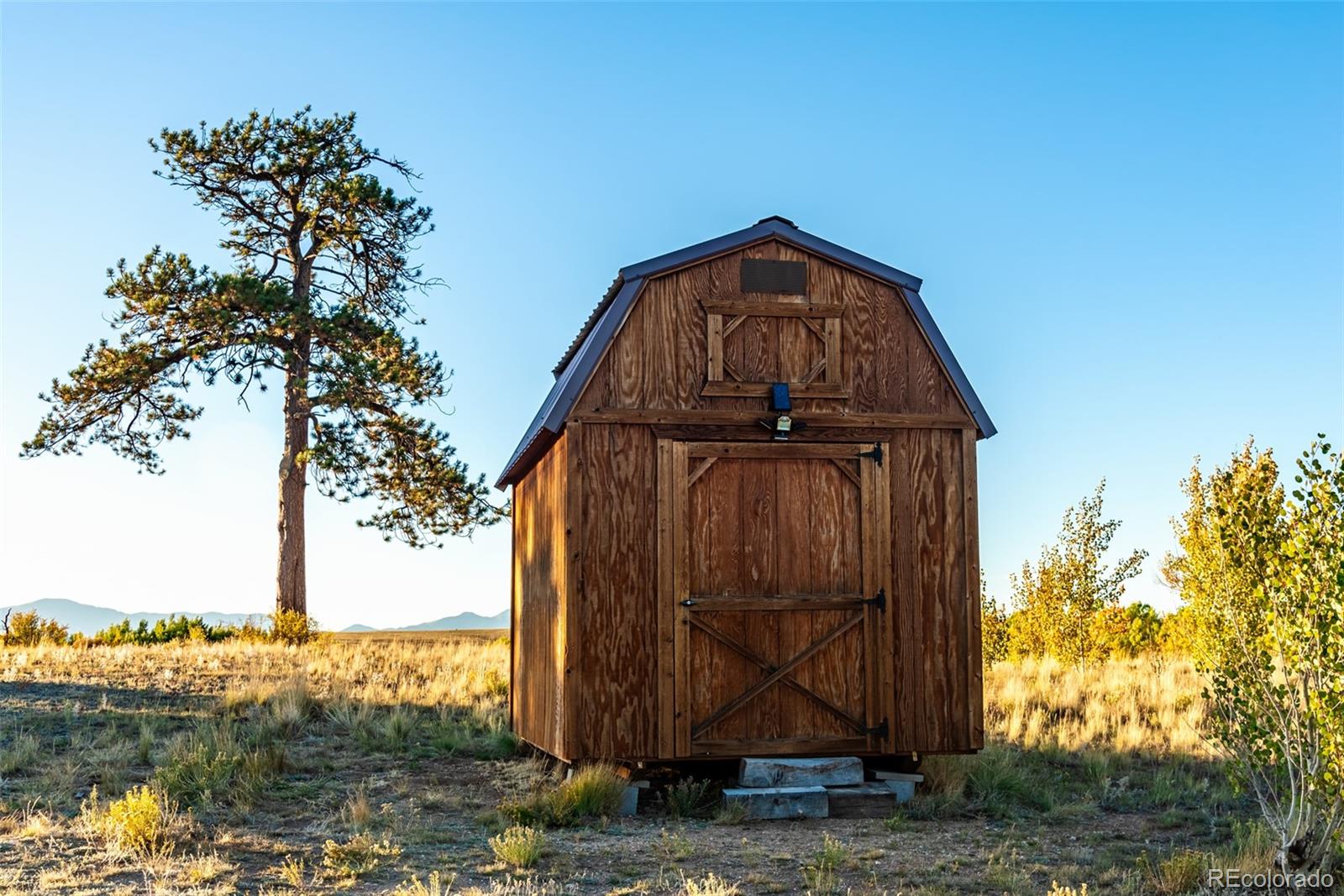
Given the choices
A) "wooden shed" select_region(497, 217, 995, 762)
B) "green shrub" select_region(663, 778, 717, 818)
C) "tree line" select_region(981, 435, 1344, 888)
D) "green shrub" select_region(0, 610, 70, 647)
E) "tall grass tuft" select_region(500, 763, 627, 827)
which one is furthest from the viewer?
"green shrub" select_region(0, 610, 70, 647)

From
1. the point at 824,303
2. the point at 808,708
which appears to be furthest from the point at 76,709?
the point at 824,303

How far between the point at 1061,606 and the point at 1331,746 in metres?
13.0

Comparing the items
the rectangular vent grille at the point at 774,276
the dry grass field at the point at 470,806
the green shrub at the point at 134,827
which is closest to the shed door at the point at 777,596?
the dry grass field at the point at 470,806

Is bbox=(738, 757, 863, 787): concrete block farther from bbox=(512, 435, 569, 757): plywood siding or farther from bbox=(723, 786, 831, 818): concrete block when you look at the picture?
bbox=(512, 435, 569, 757): plywood siding

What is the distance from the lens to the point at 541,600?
463 inches

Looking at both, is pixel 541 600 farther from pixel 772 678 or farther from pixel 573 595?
pixel 772 678

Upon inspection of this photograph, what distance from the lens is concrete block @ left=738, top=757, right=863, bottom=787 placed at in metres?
9.97

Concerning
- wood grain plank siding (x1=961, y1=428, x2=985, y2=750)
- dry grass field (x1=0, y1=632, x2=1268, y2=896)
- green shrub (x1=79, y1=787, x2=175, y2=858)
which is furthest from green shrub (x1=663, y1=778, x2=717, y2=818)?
green shrub (x1=79, y1=787, x2=175, y2=858)

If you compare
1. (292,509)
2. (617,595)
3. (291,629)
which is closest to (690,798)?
(617,595)

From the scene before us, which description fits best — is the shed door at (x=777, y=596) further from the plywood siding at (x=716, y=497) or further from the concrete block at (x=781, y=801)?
the concrete block at (x=781, y=801)

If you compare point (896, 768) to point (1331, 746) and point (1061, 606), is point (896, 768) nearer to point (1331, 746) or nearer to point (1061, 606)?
point (1331, 746)

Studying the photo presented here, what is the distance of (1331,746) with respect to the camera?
7000 mm

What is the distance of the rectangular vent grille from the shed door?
54.8 inches

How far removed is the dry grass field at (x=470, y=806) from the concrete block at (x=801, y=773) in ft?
1.41
